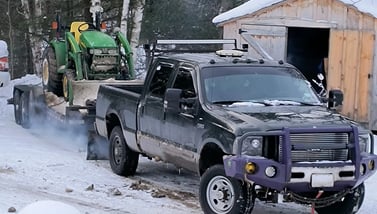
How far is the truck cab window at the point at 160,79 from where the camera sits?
9922 millimetres

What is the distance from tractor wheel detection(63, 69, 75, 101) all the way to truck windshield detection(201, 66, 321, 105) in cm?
509

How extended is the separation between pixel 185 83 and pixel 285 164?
238cm

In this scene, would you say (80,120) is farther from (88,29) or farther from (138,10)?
(138,10)

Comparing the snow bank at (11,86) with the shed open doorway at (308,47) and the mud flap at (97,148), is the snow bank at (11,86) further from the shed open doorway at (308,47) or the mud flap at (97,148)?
the mud flap at (97,148)

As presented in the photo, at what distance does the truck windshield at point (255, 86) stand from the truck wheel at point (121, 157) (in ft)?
7.13

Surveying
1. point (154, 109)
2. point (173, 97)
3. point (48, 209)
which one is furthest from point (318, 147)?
point (48, 209)

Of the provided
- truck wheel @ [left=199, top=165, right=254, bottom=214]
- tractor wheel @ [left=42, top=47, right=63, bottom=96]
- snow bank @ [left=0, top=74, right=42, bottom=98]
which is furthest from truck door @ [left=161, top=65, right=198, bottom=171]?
snow bank @ [left=0, top=74, right=42, bottom=98]

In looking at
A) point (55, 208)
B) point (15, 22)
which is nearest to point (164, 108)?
point (55, 208)

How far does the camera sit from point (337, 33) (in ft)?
56.1

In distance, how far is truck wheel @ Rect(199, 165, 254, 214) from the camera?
7.87 meters

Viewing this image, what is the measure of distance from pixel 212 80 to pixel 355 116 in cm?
867

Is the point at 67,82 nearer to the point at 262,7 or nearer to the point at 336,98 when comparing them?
the point at 262,7

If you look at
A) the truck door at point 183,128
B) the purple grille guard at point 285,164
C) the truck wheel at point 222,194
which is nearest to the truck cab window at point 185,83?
the truck door at point 183,128

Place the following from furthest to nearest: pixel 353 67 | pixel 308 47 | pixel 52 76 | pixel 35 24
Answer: pixel 308 47 → pixel 35 24 → pixel 353 67 → pixel 52 76
